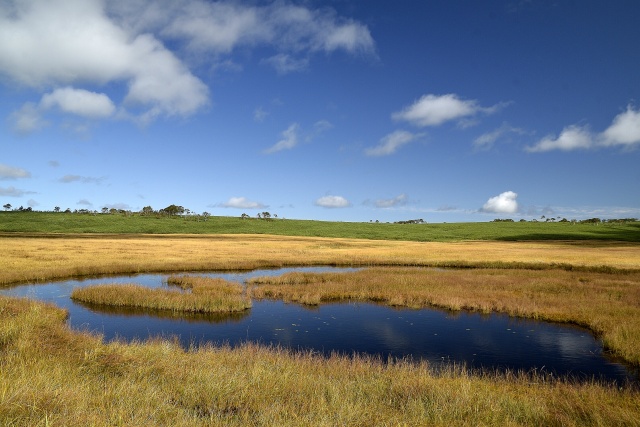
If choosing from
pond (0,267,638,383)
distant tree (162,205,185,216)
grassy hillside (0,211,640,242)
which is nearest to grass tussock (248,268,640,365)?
pond (0,267,638,383)

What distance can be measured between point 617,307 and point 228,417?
26768 millimetres

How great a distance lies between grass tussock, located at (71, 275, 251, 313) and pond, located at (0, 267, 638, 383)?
1.08 meters

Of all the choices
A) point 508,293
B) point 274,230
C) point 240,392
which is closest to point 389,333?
point 240,392

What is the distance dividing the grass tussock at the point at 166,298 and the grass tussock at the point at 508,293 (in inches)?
141

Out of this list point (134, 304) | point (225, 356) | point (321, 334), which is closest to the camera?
point (225, 356)

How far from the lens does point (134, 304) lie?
27656 mm

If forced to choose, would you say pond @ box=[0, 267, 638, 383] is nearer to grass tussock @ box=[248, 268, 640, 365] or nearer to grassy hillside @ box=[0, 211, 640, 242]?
grass tussock @ box=[248, 268, 640, 365]

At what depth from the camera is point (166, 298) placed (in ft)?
90.9

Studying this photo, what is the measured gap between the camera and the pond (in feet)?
59.0

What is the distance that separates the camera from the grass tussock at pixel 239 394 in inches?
302

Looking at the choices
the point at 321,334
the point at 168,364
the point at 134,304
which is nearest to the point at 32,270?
the point at 134,304

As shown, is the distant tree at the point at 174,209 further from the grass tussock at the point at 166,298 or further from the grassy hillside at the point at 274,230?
the grass tussock at the point at 166,298

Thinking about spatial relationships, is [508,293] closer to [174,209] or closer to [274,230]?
[274,230]

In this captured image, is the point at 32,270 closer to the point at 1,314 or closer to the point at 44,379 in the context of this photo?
the point at 1,314
